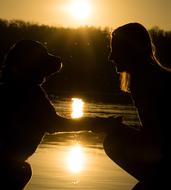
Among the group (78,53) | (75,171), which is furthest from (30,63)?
(78,53)

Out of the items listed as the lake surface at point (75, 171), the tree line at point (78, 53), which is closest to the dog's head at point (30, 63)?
the lake surface at point (75, 171)

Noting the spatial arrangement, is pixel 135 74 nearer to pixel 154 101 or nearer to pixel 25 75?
pixel 154 101

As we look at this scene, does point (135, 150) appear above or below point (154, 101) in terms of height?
below

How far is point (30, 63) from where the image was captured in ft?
21.3

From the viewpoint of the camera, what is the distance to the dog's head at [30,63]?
649 cm

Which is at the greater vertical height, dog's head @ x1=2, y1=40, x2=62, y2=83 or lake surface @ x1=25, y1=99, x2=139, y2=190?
dog's head @ x1=2, y1=40, x2=62, y2=83

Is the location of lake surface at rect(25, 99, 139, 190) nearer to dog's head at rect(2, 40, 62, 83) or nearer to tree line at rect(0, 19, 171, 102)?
dog's head at rect(2, 40, 62, 83)

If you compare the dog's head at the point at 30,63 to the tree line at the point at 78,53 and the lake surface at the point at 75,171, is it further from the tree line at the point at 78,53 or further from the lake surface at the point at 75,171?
the tree line at the point at 78,53

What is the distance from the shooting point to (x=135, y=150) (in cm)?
648

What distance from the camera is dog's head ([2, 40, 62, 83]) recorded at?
649cm

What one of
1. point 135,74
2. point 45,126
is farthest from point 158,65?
point 45,126

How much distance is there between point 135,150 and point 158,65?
804mm

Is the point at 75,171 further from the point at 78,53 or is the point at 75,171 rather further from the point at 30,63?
the point at 78,53

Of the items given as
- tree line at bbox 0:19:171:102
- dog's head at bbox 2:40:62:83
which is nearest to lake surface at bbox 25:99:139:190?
dog's head at bbox 2:40:62:83
